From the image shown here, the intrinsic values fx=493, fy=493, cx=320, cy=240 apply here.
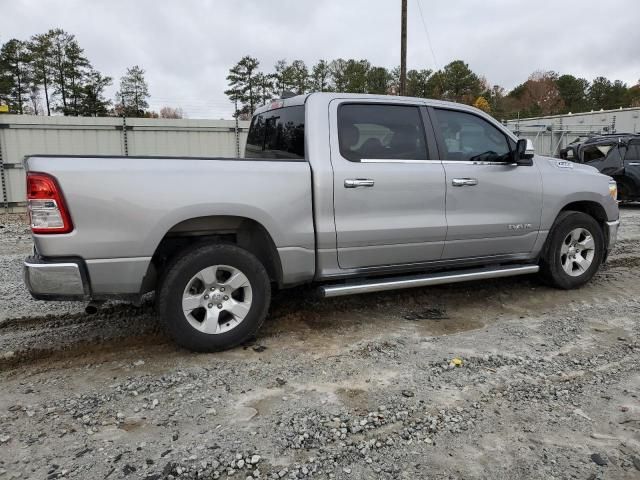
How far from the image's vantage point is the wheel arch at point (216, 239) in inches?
141

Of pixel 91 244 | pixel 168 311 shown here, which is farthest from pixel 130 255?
pixel 168 311

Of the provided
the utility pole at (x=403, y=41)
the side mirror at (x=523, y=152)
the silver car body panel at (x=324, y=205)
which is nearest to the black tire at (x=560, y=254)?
the silver car body panel at (x=324, y=205)

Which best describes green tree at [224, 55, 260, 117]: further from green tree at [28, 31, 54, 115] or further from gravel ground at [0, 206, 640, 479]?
gravel ground at [0, 206, 640, 479]

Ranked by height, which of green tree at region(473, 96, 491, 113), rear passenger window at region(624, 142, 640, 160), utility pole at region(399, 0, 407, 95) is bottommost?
rear passenger window at region(624, 142, 640, 160)

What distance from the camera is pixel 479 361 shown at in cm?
358

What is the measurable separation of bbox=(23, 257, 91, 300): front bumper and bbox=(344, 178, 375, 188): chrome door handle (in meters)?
1.99

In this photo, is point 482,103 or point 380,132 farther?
point 482,103

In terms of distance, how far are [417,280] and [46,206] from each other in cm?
287

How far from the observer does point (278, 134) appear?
447 cm

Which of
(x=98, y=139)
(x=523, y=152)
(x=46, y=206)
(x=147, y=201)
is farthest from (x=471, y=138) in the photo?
(x=98, y=139)

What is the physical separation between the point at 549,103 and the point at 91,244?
65275mm

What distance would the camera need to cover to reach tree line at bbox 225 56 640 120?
115 ft

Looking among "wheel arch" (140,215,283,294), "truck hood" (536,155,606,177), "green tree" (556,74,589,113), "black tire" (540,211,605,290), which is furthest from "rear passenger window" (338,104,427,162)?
"green tree" (556,74,589,113)

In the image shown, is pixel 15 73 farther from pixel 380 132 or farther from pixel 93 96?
pixel 380 132
